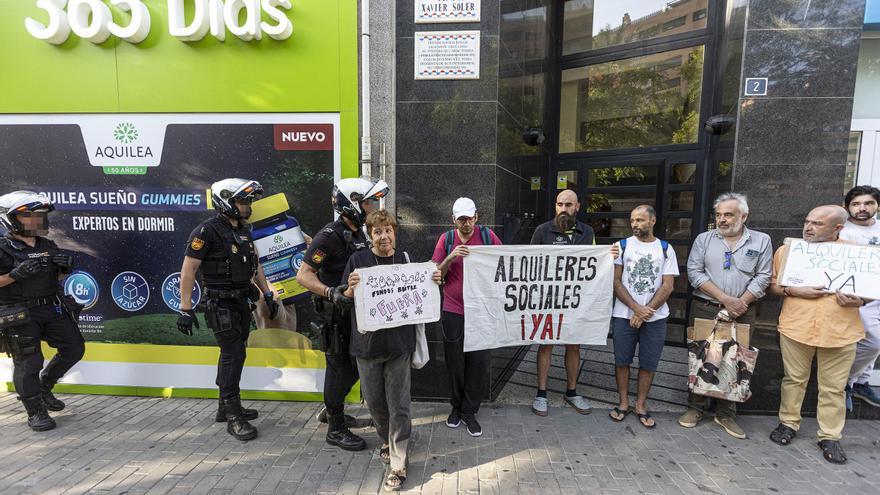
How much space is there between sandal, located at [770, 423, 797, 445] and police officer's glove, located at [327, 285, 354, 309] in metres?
3.92

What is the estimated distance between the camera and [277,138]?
13.7 feet

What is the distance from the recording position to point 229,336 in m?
3.63

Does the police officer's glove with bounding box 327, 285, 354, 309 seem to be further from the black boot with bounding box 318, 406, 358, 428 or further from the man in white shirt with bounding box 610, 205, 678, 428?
the man in white shirt with bounding box 610, 205, 678, 428

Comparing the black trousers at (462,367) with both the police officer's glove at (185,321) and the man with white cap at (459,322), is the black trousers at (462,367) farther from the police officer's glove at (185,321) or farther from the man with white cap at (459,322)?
the police officer's glove at (185,321)

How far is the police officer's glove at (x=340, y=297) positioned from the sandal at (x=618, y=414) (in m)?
2.83

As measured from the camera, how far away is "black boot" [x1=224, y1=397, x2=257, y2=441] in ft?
11.8

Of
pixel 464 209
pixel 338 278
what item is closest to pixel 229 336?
pixel 338 278

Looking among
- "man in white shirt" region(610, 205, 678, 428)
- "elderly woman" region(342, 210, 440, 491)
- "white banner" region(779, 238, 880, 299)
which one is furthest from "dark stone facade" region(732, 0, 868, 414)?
"elderly woman" region(342, 210, 440, 491)

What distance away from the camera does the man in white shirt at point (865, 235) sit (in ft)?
12.0

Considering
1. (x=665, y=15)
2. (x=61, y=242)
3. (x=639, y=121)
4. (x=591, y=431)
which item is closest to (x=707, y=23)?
(x=665, y=15)

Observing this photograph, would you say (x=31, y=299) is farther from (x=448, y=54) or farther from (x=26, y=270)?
(x=448, y=54)

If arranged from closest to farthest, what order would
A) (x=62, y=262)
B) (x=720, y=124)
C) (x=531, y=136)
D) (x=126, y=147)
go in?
(x=62, y=262) → (x=126, y=147) → (x=720, y=124) → (x=531, y=136)

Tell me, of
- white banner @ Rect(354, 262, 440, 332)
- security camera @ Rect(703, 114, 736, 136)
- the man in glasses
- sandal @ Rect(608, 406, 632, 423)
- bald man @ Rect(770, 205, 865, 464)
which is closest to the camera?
white banner @ Rect(354, 262, 440, 332)

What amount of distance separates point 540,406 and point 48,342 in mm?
4889
